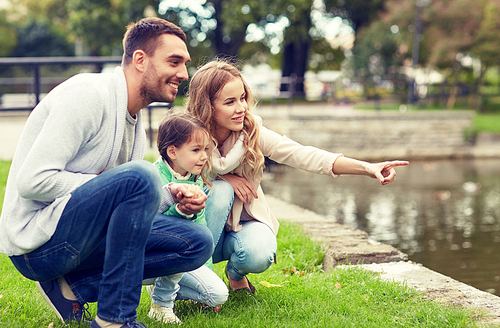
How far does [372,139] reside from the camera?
1380 cm

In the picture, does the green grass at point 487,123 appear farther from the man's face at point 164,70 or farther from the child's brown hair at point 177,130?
the man's face at point 164,70

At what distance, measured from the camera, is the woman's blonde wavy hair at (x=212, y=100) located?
2.46 m

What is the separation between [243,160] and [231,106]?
284 mm

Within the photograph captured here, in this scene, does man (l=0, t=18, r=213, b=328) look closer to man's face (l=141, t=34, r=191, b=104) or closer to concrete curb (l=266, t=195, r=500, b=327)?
man's face (l=141, t=34, r=191, b=104)

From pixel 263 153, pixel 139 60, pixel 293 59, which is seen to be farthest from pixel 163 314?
pixel 293 59

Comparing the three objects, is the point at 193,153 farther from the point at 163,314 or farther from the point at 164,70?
the point at 163,314

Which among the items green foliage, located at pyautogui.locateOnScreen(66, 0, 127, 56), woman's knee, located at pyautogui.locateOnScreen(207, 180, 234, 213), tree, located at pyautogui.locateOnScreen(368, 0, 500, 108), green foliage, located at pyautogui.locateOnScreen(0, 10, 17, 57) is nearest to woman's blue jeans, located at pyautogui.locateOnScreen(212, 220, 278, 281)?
woman's knee, located at pyautogui.locateOnScreen(207, 180, 234, 213)

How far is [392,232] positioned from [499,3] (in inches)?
652

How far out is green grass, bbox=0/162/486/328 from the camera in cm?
222

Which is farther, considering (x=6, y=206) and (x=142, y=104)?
(x=142, y=104)

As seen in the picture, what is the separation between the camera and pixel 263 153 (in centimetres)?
267

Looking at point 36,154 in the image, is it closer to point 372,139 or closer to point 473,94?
point 372,139

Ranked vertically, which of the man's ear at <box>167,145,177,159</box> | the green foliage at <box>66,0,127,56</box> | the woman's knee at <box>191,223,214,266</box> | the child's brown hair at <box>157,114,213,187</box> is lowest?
the woman's knee at <box>191,223,214,266</box>

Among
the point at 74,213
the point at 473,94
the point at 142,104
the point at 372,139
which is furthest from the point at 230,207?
the point at 473,94
